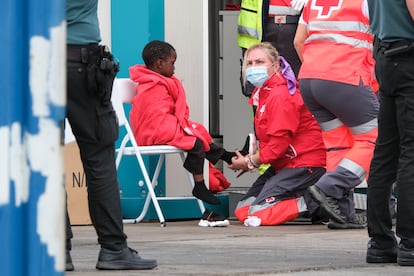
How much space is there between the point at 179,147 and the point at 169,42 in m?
1.15

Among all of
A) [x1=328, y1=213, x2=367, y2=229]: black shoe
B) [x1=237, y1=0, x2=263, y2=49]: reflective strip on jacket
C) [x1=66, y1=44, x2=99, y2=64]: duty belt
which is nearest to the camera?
[x1=66, y1=44, x2=99, y2=64]: duty belt

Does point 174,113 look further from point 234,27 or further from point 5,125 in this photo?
point 5,125

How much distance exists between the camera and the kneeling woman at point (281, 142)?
8.23 m

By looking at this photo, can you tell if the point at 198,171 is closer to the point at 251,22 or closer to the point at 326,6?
the point at 251,22

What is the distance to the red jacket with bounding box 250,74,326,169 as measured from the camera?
26.9ft

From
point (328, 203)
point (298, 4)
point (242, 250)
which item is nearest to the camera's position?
point (242, 250)

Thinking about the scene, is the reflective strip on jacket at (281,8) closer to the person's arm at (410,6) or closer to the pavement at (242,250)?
the pavement at (242,250)

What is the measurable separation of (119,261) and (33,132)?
316 cm

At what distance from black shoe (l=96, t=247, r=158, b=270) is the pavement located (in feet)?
0.14

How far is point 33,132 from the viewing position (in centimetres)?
185

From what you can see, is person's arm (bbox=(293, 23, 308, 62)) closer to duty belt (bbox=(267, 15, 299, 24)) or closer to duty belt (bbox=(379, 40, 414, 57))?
duty belt (bbox=(267, 15, 299, 24))

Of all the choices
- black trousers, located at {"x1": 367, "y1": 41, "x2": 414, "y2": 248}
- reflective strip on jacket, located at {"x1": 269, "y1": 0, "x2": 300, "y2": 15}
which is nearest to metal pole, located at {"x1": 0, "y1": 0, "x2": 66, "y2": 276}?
black trousers, located at {"x1": 367, "y1": 41, "x2": 414, "y2": 248}

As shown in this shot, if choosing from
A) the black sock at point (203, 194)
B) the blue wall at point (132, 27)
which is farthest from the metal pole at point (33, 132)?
the blue wall at point (132, 27)

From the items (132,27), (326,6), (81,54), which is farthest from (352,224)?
(81,54)
